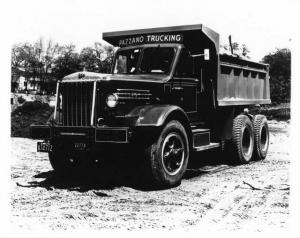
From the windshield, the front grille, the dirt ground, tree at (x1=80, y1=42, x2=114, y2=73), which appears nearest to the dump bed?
the windshield

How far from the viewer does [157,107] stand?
283 inches

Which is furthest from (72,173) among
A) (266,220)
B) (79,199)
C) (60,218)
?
(266,220)

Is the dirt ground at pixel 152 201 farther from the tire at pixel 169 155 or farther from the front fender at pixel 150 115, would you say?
the front fender at pixel 150 115

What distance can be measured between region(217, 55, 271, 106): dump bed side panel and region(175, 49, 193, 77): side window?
691 mm

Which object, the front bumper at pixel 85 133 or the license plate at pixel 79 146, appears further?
the license plate at pixel 79 146

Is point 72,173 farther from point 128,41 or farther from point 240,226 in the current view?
point 240,226

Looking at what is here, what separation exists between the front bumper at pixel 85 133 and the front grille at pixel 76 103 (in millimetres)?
172

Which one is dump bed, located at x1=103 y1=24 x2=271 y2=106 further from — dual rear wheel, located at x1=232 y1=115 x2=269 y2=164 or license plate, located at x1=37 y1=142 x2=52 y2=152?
license plate, located at x1=37 y1=142 x2=52 y2=152

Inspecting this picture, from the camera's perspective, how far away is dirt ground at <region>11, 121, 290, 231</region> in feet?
17.8

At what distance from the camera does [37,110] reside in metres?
20.8

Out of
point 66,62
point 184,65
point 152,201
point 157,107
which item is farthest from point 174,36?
point 66,62

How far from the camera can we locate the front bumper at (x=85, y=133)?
6594 mm

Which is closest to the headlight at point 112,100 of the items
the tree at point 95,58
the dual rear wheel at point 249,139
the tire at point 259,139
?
the dual rear wheel at point 249,139

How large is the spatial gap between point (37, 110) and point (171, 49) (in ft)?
45.3
